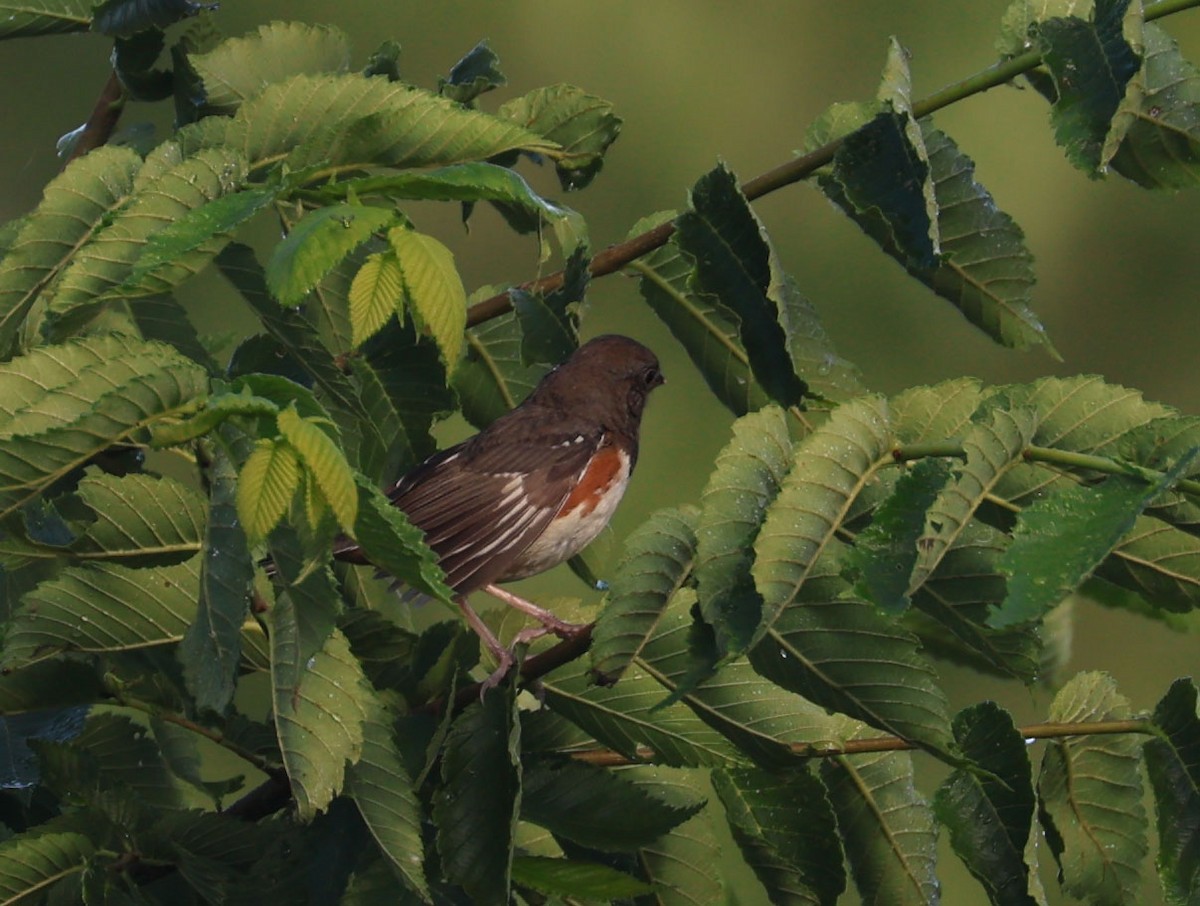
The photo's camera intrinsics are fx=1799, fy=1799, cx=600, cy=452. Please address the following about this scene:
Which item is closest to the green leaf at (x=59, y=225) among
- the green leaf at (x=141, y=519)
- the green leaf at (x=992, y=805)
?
the green leaf at (x=141, y=519)

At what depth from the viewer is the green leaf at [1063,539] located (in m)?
1.13

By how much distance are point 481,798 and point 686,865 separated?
361 mm

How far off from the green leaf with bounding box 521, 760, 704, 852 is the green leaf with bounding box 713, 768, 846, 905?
0.23ft

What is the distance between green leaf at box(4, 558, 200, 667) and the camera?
5.11 feet

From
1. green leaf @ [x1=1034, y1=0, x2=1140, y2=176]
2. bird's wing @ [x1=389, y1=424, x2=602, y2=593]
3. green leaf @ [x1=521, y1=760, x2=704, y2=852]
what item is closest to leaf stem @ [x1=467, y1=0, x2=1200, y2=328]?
green leaf @ [x1=1034, y1=0, x2=1140, y2=176]

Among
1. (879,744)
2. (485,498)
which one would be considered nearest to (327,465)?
(879,744)

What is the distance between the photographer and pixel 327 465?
117 centimetres

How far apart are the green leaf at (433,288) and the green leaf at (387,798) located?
333 mm

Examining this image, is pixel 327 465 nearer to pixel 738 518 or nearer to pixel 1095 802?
pixel 738 518

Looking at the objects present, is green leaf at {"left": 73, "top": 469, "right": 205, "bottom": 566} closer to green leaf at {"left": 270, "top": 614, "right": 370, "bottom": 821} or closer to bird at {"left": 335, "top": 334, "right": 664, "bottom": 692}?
green leaf at {"left": 270, "top": 614, "right": 370, "bottom": 821}

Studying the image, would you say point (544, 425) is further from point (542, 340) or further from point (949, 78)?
point (949, 78)

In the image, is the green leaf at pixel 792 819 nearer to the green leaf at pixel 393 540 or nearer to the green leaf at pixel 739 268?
the green leaf at pixel 739 268

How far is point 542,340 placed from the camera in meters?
1.80

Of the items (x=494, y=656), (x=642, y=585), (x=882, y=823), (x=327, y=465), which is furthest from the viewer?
(x=494, y=656)
